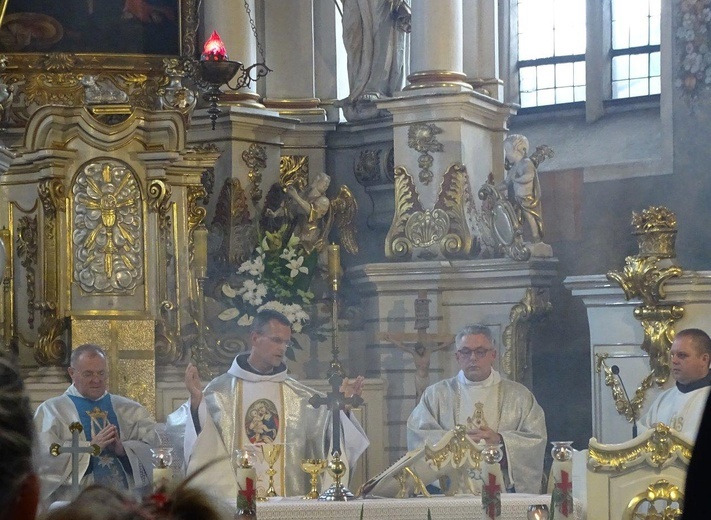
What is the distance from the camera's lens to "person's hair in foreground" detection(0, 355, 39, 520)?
1.59 m

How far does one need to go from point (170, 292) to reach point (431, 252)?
6.58 feet

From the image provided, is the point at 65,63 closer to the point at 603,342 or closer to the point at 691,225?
the point at 603,342

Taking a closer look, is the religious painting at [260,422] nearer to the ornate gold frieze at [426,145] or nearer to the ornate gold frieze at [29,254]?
the ornate gold frieze at [29,254]

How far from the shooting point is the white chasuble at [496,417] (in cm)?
820

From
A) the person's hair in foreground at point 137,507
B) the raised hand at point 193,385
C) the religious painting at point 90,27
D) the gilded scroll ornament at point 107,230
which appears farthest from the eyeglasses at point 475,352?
the person's hair in foreground at point 137,507

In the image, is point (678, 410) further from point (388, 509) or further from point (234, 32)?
point (234, 32)

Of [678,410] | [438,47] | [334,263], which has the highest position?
[438,47]

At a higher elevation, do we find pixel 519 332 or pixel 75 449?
pixel 519 332

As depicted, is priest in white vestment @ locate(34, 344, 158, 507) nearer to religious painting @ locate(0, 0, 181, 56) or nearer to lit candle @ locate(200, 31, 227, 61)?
lit candle @ locate(200, 31, 227, 61)

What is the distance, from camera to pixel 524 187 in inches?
450

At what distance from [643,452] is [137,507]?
4.40m

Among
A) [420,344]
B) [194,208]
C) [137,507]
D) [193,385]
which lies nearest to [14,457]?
[137,507]

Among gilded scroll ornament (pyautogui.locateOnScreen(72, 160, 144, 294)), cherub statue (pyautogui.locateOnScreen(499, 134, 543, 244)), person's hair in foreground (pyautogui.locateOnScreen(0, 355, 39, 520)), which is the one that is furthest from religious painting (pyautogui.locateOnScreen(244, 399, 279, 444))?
person's hair in foreground (pyautogui.locateOnScreen(0, 355, 39, 520))

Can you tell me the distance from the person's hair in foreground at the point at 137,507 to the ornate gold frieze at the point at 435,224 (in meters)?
9.59
